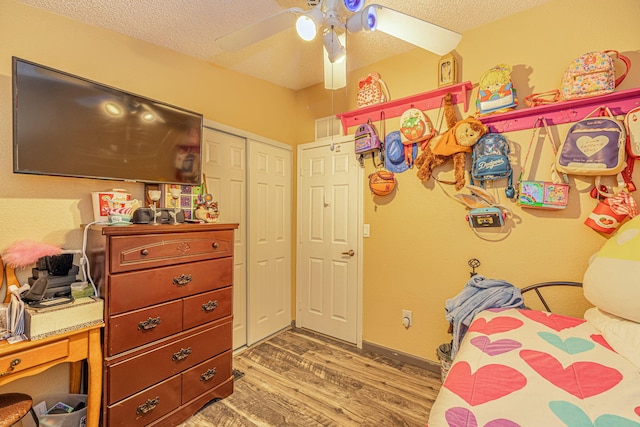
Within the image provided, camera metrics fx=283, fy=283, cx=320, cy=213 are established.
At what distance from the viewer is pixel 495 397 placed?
0.88 m

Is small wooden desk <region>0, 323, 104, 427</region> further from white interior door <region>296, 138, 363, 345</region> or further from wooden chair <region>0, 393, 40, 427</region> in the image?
white interior door <region>296, 138, 363, 345</region>

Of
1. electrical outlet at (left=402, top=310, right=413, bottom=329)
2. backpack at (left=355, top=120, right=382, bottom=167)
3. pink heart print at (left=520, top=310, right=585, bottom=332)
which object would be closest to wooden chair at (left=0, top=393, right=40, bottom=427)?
electrical outlet at (left=402, top=310, right=413, bottom=329)

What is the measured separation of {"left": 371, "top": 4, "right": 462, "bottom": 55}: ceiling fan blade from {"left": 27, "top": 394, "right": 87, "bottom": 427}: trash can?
2.61 meters

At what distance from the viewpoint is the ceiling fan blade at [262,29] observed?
1371 millimetres

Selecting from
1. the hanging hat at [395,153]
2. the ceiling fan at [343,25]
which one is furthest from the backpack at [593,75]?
the hanging hat at [395,153]

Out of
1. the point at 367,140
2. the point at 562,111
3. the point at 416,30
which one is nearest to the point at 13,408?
the point at 416,30

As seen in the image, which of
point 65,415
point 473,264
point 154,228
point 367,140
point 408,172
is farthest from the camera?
point 367,140

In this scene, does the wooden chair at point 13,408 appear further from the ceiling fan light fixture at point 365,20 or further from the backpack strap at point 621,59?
the backpack strap at point 621,59

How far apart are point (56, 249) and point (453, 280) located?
2681 millimetres

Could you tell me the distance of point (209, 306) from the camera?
6.29 ft

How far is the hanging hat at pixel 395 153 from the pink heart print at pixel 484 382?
1744 millimetres

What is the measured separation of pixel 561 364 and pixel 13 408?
2.38 m

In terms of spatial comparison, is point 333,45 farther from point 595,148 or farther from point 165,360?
point 165,360

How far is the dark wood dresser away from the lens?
1.51 m
